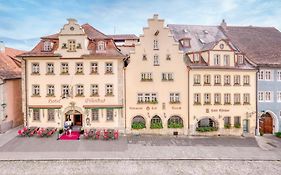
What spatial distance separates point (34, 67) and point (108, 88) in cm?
926

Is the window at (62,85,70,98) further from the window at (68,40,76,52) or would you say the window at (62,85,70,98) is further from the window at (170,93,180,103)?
the window at (170,93,180,103)

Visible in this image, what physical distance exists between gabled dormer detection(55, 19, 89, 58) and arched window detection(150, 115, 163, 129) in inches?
448

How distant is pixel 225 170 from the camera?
65.9ft

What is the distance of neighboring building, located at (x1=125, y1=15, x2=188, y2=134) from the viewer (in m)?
29.2

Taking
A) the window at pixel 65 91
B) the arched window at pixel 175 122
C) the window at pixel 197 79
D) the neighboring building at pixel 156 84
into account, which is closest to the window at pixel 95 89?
the window at pixel 65 91

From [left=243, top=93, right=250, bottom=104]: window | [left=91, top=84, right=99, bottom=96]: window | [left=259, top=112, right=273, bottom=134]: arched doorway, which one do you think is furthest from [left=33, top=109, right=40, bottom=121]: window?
[left=259, top=112, right=273, bottom=134]: arched doorway

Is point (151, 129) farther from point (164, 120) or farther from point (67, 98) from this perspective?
point (67, 98)

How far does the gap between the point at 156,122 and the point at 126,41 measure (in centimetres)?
1351

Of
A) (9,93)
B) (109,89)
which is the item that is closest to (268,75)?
(109,89)

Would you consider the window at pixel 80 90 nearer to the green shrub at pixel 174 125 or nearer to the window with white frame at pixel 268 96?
the green shrub at pixel 174 125

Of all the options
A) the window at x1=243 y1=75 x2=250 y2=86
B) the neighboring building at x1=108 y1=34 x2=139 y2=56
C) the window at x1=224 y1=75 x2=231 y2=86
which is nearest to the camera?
the window at x1=224 y1=75 x2=231 y2=86

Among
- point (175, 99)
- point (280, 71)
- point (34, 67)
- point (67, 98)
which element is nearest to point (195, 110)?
point (175, 99)

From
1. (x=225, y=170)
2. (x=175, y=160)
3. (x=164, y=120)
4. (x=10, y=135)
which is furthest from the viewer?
(x=164, y=120)

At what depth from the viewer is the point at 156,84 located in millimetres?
29516
